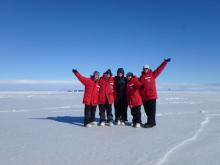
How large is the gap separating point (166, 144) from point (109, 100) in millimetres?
2874

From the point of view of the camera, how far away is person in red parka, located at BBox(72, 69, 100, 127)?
308 inches

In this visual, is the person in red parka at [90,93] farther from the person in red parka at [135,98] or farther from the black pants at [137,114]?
the black pants at [137,114]

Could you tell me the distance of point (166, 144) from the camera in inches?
209

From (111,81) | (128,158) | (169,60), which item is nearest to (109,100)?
(111,81)

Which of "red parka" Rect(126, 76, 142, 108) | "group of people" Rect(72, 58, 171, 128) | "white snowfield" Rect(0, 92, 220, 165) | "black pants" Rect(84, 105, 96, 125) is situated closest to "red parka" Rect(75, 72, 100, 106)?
"group of people" Rect(72, 58, 171, 128)

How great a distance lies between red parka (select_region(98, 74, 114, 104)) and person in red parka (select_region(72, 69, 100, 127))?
0.36ft

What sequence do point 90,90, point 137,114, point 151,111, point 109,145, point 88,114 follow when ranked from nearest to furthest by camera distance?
1. point 109,145
2. point 151,111
3. point 137,114
4. point 88,114
5. point 90,90

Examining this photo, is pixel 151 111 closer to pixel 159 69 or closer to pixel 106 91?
pixel 159 69

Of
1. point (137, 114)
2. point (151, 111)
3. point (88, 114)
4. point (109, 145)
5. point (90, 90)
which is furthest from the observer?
point (90, 90)

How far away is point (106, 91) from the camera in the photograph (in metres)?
7.91

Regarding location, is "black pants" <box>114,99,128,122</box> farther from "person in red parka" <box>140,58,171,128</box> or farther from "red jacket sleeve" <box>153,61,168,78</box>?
"red jacket sleeve" <box>153,61,168,78</box>

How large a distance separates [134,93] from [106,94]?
2.44 ft

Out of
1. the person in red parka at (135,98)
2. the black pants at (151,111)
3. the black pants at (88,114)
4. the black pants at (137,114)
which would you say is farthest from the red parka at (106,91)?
the black pants at (151,111)

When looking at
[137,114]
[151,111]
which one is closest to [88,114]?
[137,114]
